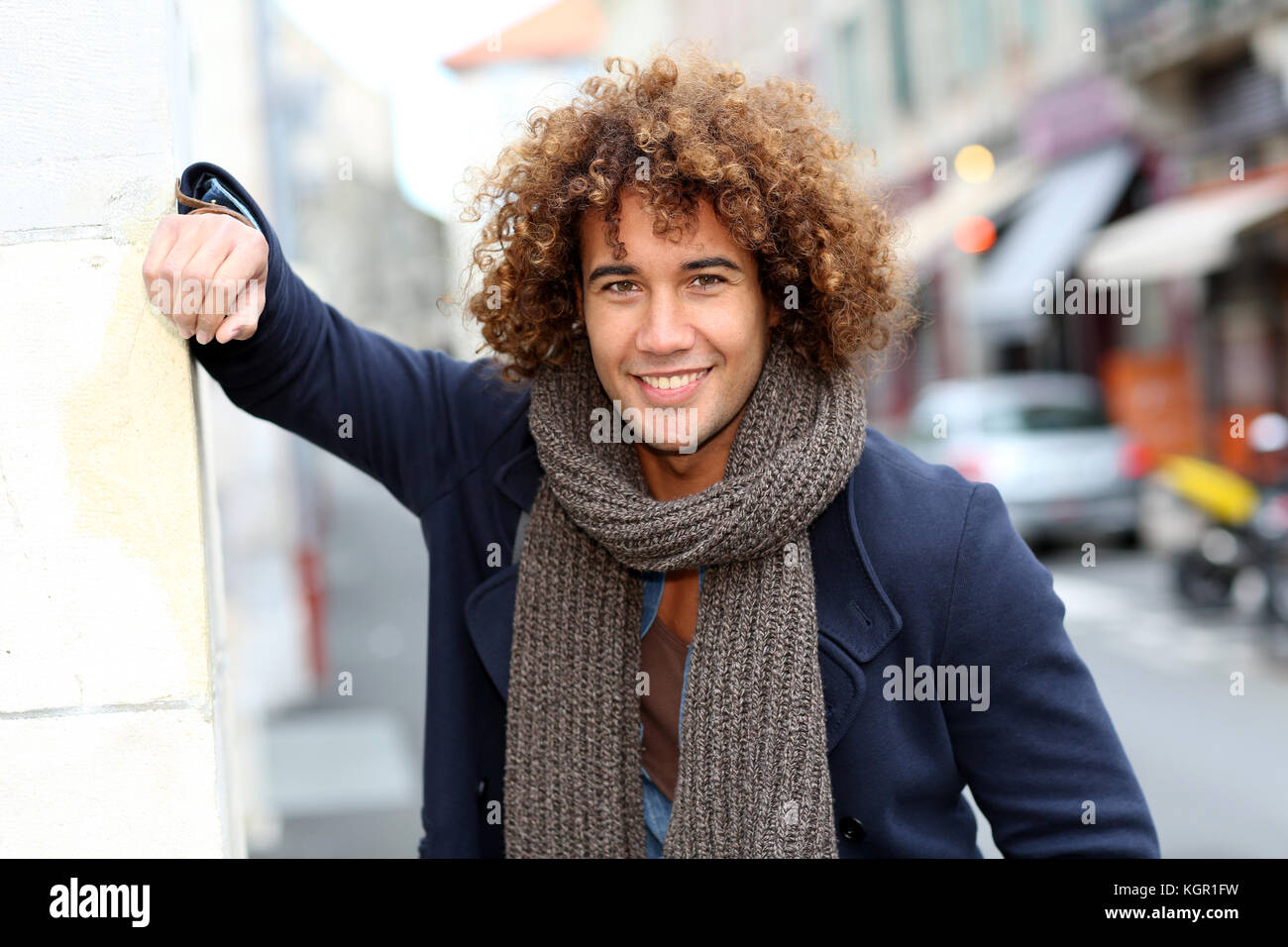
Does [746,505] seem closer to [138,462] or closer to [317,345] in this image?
[317,345]

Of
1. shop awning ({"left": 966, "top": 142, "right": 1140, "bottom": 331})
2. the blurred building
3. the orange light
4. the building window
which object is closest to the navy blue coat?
the blurred building

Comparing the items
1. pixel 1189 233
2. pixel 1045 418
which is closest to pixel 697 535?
pixel 1045 418

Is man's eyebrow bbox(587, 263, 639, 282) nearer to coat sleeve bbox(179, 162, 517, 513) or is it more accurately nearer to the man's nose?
the man's nose

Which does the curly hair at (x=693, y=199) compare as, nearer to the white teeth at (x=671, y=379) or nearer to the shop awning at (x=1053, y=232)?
the white teeth at (x=671, y=379)

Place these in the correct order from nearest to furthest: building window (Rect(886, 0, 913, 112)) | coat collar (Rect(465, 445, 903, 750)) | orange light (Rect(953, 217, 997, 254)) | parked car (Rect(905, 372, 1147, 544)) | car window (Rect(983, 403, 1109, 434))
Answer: coat collar (Rect(465, 445, 903, 750)) → parked car (Rect(905, 372, 1147, 544)) → car window (Rect(983, 403, 1109, 434)) → orange light (Rect(953, 217, 997, 254)) → building window (Rect(886, 0, 913, 112))

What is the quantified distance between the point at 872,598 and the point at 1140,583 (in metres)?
9.43

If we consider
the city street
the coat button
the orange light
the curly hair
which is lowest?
the city street

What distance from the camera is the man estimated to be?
2.11 meters

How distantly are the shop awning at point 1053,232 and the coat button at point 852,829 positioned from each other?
14383 millimetres

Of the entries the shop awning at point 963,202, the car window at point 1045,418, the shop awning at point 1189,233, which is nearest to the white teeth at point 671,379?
the car window at point 1045,418

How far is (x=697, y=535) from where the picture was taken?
7.02 feet
